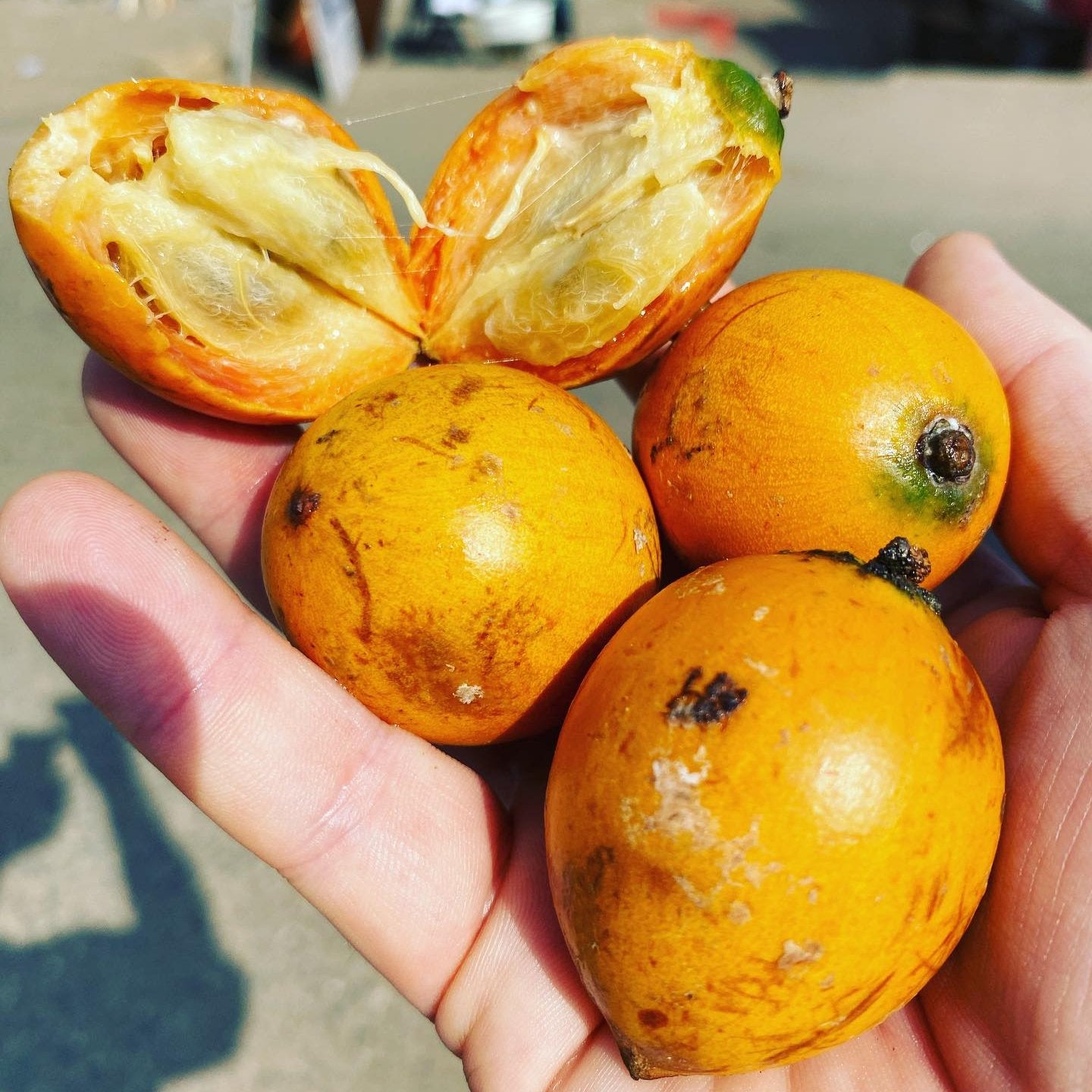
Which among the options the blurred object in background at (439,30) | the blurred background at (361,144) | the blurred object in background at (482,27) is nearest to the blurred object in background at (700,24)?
the blurred background at (361,144)

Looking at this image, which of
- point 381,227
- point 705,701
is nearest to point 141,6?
point 381,227

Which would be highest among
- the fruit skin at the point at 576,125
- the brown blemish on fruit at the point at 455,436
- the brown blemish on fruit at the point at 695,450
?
the fruit skin at the point at 576,125

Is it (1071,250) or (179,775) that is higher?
(179,775)

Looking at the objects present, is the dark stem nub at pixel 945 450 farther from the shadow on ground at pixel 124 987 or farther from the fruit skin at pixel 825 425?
the shadow on ground at pixel 124 987

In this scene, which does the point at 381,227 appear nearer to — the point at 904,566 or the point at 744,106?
the point at 744,106

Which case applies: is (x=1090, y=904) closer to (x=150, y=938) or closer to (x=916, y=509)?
(x=916, y=509)

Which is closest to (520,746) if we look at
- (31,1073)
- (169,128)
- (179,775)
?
(179,775)

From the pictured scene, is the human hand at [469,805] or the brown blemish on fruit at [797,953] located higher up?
the brown blemish on fruit at [797,953]
